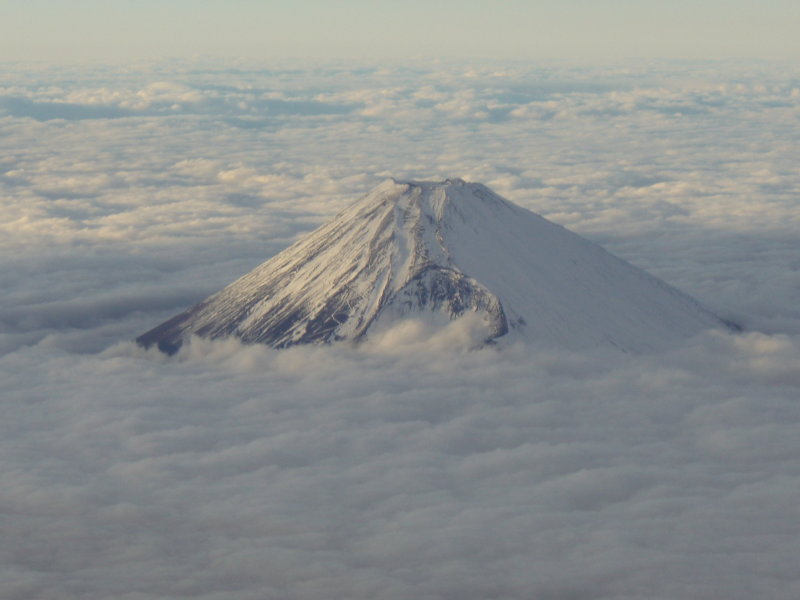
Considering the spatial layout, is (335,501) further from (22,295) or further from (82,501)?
(22,295)

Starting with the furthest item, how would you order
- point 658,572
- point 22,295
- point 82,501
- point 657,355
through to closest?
point 22,295 < point 657,355 < point 82,501 < point 658,572

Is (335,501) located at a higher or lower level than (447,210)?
lower

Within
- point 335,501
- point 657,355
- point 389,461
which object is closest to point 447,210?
point 657,355

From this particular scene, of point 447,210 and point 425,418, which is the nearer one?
point 425,418

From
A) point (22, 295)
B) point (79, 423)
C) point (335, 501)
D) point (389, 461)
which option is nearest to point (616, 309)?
point (389, 461)

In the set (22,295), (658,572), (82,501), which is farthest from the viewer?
(22,295)

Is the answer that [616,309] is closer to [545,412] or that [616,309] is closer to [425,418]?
[545,412]
